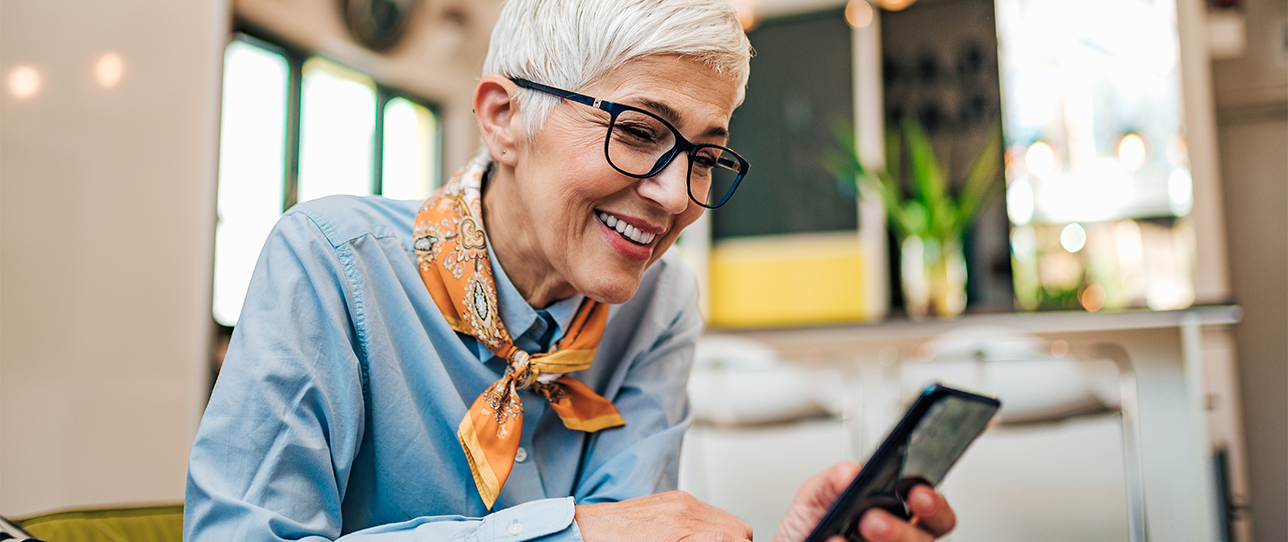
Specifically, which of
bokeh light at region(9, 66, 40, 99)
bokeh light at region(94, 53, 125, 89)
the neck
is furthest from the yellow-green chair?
bokeh light at region(94, 53, 125, 89)

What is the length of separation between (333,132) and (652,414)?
7.57 ft

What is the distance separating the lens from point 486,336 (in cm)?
85

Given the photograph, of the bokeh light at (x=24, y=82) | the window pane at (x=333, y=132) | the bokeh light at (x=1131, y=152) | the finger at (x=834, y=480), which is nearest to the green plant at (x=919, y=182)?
the bokeh light at (x=1131, y=152)

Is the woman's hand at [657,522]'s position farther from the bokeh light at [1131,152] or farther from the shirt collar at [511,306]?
the bokeh light at [1131,152]

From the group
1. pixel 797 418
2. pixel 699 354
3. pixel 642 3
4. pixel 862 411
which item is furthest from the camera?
pixel 699 354

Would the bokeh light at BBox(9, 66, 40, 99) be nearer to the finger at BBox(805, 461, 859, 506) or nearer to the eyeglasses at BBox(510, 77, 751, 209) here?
the eyeglasses at BBox(510, 77, 751, 209)

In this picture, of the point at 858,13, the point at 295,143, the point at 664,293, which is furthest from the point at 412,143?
the point at 664,293

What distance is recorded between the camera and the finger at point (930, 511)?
2.99ft

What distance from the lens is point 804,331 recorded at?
265cm

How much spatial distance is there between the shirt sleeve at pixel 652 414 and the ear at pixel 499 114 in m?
0.29

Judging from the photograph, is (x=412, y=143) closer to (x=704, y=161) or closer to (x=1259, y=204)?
(x=704, y=161)

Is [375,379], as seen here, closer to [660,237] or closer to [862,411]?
[660,237]

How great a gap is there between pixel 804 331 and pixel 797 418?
751mm

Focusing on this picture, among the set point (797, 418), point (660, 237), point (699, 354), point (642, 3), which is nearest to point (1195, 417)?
point (797, 418)
